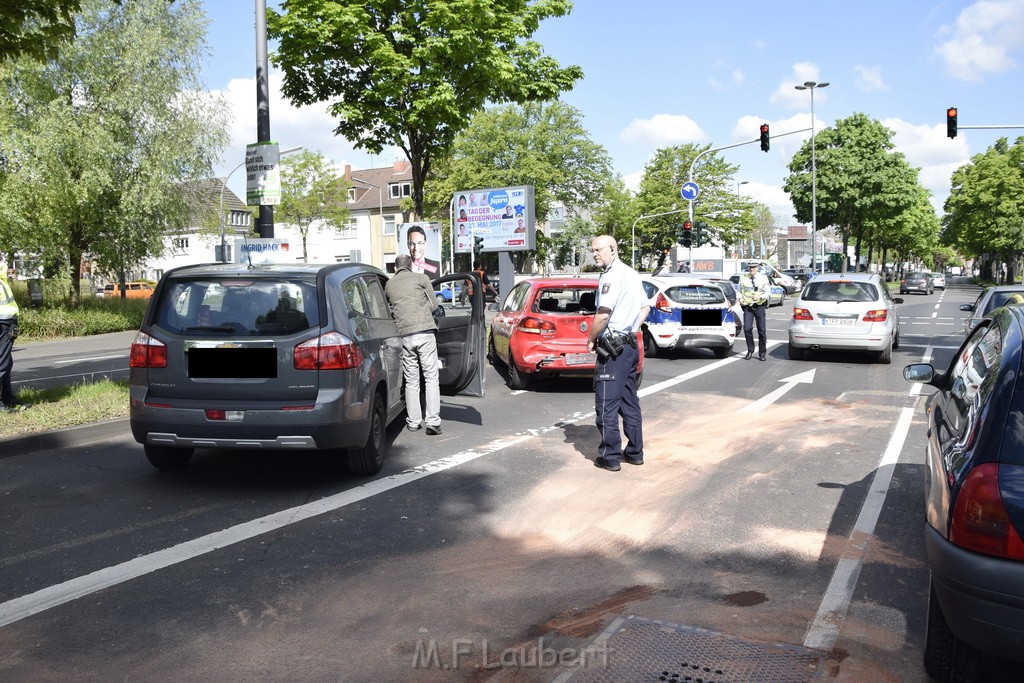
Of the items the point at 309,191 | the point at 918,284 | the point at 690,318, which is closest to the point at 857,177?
the point at 918,284

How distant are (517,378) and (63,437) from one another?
5.68 m

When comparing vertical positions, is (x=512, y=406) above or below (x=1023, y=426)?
below

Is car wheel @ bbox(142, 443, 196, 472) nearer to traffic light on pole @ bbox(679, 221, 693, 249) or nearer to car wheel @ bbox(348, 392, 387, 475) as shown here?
car wheel @ bbox(348, 392, 387, 475)

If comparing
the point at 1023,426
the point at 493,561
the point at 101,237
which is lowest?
the point at 493,561

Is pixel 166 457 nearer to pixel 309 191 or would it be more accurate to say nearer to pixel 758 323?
pixel 758 323

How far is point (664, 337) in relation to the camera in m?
15.9

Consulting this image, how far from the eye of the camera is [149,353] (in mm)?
6129

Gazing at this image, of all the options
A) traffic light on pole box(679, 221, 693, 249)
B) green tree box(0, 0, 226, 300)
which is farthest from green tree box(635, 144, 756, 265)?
green tree box(0, 0, 226, 300)

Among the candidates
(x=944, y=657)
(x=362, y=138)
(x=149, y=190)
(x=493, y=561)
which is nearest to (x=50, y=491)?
(x=493, y=561)

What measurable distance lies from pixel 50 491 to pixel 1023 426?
20.1 feet

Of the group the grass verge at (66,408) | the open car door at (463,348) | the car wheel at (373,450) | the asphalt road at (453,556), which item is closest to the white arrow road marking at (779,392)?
the asphalt road at (453,556)

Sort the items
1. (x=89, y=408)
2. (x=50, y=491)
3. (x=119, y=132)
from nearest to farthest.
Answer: (x=50, y=491)
(x=89, y=408)
(x=119, y=132)

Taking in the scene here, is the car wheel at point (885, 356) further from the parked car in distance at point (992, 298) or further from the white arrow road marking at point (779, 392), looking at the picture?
the white arrow road marking at point (779, 392)

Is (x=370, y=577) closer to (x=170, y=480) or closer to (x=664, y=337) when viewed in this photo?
(x=170, y=480)
